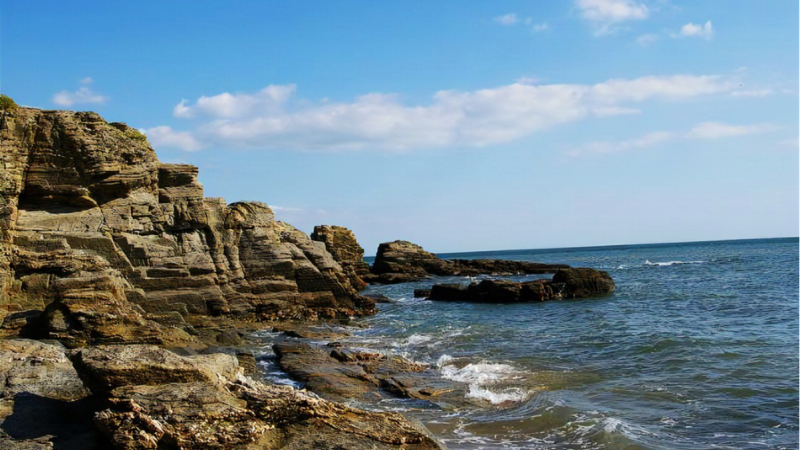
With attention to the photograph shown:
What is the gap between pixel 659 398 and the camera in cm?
1313

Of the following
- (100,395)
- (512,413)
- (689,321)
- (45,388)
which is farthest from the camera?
(689,321)

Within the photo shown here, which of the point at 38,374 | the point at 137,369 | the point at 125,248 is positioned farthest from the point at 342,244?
the point at 137,369

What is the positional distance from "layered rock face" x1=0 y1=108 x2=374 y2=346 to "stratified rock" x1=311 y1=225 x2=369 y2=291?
111 feet

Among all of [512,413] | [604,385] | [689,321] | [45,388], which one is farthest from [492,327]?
[45,388]

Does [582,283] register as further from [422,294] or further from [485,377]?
[485,377]

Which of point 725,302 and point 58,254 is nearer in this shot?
point 58,254

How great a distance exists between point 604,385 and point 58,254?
17.9 meters

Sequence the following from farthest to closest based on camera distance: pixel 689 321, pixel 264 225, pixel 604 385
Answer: pixel 264 225 → pixel 689 321 → pixel 604 385

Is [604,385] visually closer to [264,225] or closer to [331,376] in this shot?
[331,376]

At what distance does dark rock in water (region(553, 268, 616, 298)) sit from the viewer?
1560 inches

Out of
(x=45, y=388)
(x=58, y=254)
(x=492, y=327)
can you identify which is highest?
(x=58, y=254)

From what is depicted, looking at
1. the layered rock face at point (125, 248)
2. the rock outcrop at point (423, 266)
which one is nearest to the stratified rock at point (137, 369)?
the layered rock face at point (125, 248)

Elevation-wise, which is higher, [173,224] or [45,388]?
[173,224]

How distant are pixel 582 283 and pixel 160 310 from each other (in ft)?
90.9
